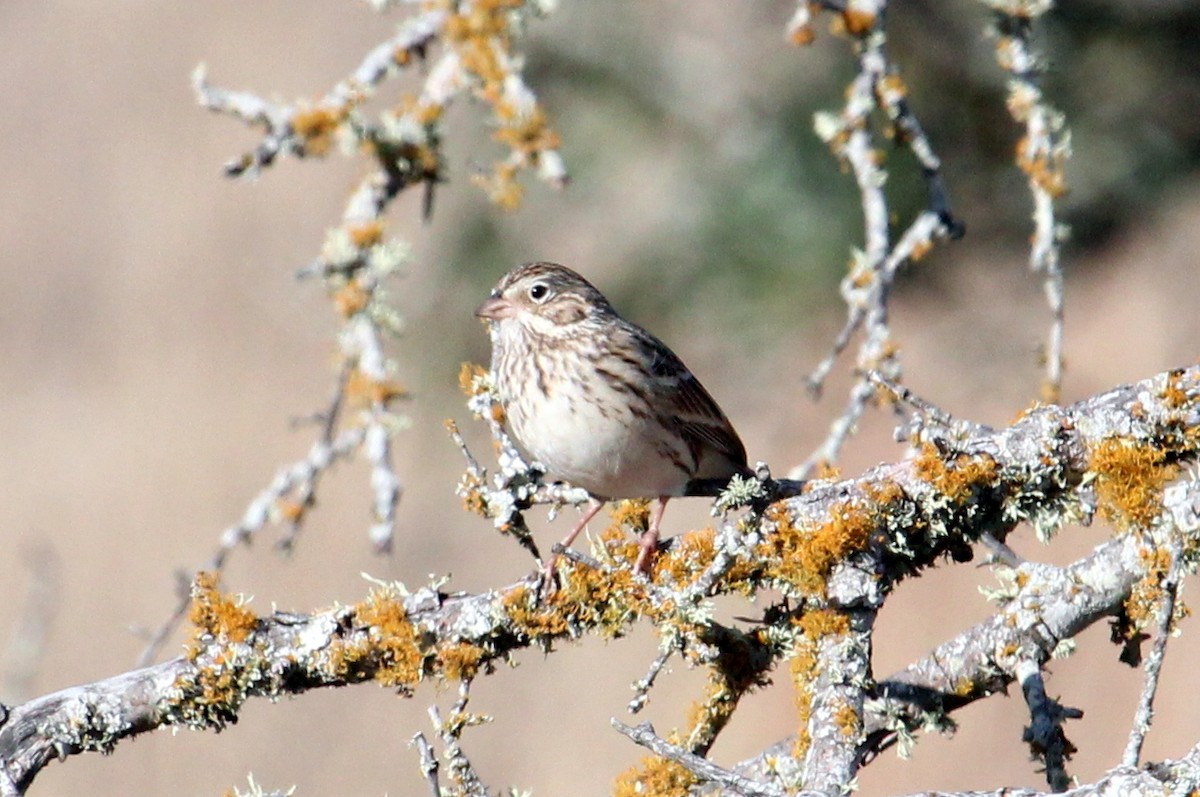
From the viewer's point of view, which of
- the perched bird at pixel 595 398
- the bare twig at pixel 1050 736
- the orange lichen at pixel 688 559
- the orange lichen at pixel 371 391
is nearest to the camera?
the bare twig at pixel 1050 736

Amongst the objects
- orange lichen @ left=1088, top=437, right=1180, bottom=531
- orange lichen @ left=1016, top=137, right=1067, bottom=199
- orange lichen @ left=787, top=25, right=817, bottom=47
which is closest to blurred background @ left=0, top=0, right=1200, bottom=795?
orange lichen @ left=1016, top=137, right=1067, bottom=199

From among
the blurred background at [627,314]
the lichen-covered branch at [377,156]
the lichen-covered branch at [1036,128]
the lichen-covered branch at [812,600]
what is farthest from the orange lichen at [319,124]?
the blurred background at [627,314]

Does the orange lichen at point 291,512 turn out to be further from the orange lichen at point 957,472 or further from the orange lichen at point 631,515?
the orange lichen at point 957,472

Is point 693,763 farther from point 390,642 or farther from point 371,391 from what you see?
point 371,391

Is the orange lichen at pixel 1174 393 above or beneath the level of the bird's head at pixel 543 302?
beneath

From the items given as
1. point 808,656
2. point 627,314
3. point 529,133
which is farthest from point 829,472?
point 627,314

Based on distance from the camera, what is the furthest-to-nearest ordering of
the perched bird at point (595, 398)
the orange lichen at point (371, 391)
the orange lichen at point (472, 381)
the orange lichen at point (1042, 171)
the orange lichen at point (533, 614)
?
the perched bird at point (595, 398), the orange lichen at point (1042, 171), the orange lichen at point (371, 391), the orange lichen at point (472, 381), the orange lichen at point (533, 614)
